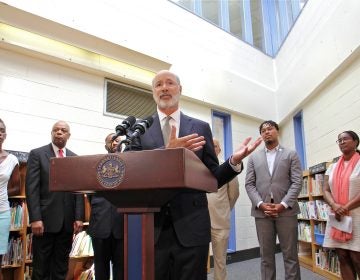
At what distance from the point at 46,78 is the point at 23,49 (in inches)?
14.7

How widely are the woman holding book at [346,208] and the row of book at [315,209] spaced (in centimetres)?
121

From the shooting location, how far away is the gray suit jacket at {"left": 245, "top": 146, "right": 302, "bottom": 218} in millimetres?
2576

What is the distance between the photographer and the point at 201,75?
17.2ft

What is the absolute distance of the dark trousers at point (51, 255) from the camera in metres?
2.40

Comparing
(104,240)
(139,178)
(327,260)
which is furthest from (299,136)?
(139,178)

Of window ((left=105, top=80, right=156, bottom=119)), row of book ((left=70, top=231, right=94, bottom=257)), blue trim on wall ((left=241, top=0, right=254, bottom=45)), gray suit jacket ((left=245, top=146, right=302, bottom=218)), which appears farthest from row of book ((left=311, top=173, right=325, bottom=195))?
blue trim on wall ((left=241, top=0, right=254, bottom=45))

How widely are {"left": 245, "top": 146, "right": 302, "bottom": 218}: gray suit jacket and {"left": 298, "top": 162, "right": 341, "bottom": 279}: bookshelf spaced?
147 cm

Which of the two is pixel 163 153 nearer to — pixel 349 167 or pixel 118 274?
pixel 118 274

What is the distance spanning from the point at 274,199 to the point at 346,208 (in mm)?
540

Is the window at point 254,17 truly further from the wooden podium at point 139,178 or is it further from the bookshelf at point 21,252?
the wooden podium at point 139,178

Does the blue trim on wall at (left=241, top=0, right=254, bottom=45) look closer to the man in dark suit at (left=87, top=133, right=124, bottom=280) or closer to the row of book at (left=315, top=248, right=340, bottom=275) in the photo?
the row of book at (left=315, top=248, right=340, bottom=275)

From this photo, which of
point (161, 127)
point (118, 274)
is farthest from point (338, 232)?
point (161, 127)

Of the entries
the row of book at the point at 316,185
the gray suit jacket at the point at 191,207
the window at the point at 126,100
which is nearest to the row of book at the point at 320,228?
the row of book at the point at 316,185

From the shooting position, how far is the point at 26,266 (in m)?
3.06
